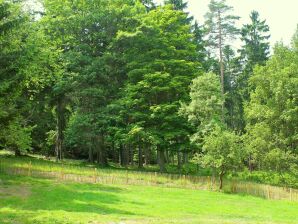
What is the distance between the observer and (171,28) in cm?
4725

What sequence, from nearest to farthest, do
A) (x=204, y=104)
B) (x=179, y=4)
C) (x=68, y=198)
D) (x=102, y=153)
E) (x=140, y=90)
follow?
(x=68, y=198), (x=204, y=104), (x=140, y=90), (x=102, y=153), (x=179, y=4)

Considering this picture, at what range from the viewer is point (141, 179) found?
3484 cm

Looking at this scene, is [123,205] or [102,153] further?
[102,153]

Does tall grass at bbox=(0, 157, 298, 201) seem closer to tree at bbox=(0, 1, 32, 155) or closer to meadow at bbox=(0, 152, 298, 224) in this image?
meadow at bbox=(0, 152, 298, 224)

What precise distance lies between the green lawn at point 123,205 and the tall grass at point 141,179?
187 cm

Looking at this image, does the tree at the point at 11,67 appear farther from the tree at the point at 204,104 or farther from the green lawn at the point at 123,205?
the tree at the point at 204,104

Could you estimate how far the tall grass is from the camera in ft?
108

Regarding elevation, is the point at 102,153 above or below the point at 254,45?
below

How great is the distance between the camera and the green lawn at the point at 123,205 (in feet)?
56.4

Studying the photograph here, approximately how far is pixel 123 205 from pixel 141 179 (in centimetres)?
1181

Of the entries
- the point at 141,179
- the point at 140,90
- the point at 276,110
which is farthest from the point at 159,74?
Result: the point at 276,110

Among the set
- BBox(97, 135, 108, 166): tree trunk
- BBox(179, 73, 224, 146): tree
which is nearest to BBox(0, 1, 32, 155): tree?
BBox(97, 135, 108, 166): tree trunk

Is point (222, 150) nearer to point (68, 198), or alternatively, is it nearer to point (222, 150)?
point (222, 150)

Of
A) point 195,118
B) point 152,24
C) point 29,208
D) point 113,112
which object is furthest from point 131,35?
point 29,208
